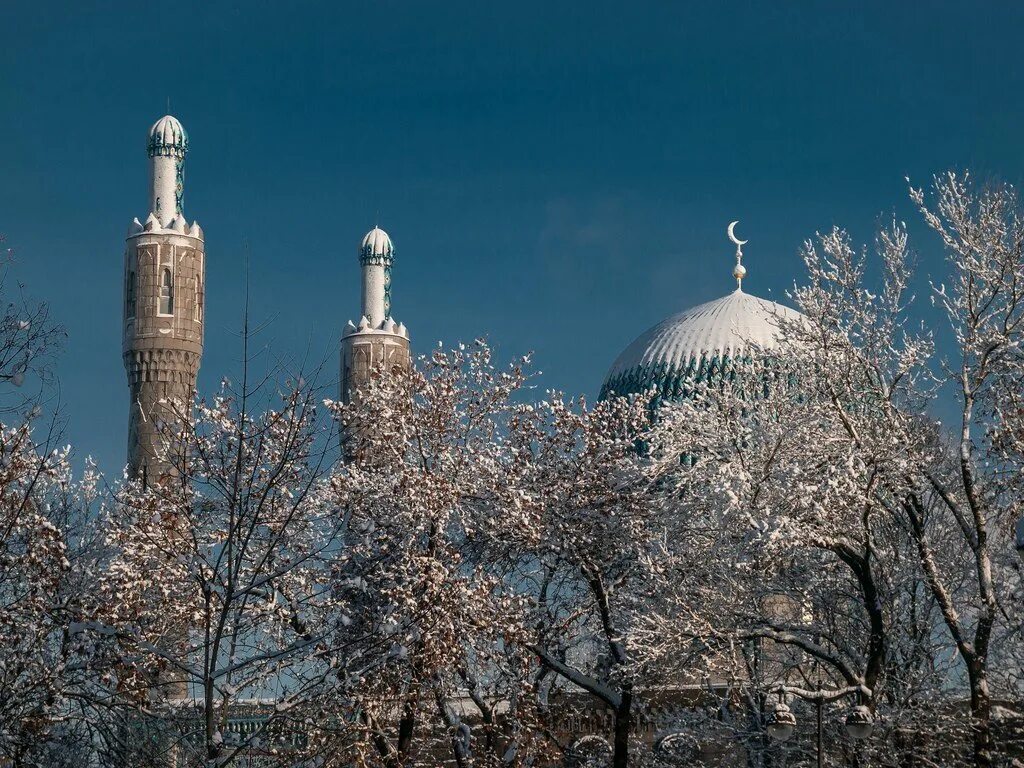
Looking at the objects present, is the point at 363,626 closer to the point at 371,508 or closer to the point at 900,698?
the point at 371,508

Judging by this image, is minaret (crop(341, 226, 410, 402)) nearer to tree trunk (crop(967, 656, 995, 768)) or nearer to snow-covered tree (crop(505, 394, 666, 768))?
snow-covered tree (crop(505, 394, 666, 768))

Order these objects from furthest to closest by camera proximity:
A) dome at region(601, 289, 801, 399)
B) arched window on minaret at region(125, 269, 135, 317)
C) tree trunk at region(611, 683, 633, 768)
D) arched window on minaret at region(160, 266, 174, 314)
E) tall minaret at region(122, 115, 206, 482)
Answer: arched window on minaret at region(125, 269, 135, 317), arched window on minaret at region(160, 266, 174, 314), tall minaret at region(122, 115, 206, 482), dome at region(601, 289, 801, 399), tree trunk at region(611, 683, 633, 768)

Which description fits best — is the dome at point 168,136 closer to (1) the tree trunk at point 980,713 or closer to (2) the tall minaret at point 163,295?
(2) the tall minaret at point 163,295

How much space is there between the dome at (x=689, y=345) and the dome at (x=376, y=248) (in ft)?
68.1

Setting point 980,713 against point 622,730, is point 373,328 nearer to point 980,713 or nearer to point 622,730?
point 622,730

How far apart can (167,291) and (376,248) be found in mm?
16964

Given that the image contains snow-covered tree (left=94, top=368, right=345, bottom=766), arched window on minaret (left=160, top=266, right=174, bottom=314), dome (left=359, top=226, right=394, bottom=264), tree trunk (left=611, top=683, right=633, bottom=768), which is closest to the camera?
snow-covered tree (left=94, top=368, right=345, bottom=766)

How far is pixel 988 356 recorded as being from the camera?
18562 millimetres

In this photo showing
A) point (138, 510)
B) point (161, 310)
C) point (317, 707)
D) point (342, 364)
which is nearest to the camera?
point (317, 707)

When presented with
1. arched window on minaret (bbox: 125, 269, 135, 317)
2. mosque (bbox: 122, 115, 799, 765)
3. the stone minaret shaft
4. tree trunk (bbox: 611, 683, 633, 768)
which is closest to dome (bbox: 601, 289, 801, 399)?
mosque (bbox: 122, 115, 799, 765)

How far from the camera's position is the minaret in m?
67.8

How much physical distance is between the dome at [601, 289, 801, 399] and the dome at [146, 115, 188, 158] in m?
17.1

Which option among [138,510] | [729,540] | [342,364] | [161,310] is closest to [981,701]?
[729,540]

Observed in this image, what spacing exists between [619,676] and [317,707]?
7.61 metres
